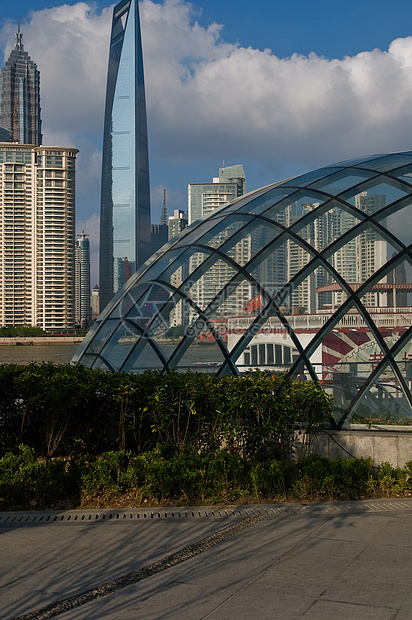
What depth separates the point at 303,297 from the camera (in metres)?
11.1

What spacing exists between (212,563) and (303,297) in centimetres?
589

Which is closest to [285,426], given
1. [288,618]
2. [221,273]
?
[221,273]

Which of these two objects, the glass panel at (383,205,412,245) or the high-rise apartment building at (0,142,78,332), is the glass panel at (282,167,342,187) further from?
the high-rise apartment building at (0,142,78,332)

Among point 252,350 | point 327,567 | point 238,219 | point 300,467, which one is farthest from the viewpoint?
point 238,219

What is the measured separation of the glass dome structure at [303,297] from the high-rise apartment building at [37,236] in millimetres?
134033

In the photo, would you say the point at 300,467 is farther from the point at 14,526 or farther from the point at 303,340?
the point at 14,526

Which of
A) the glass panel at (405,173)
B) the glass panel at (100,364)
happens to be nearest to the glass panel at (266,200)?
the glass panel at (405,173)

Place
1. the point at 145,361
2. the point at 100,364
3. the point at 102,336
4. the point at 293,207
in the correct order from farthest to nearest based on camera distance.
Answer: the point at 102,336
the point at 100,364
the point at 293,207
the point at 145,361

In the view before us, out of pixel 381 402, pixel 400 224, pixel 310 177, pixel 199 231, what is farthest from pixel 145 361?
pixel 310 177

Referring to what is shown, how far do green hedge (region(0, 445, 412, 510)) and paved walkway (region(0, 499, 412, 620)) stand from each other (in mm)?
396

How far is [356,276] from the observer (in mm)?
10945

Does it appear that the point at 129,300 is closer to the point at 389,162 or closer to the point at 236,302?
the point at 236,302

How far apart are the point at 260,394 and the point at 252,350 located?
1660mm

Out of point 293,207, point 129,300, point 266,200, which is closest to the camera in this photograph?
point 293,207
